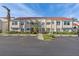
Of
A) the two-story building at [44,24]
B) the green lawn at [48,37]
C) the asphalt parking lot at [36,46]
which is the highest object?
the two-story building at [44,24]

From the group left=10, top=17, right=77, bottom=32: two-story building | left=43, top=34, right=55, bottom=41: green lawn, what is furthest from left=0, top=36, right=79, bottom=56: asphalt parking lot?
left=10, top=17, right=77, bottom=32: two-story building

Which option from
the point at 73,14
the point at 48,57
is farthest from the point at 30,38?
the point at 73,14

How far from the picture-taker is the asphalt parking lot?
4.30 meters

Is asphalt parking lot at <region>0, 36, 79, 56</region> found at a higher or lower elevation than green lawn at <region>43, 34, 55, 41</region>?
lower

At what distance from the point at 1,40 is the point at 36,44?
60 centimetres

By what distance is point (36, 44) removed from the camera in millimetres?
4496

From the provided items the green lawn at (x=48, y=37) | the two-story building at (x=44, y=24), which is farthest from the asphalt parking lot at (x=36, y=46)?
the two-story building at (x=44, y=24)

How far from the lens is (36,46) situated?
4.48 meters

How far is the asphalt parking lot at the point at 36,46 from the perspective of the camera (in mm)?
4301

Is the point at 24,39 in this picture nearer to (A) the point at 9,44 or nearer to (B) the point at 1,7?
(A) the point at 9,44

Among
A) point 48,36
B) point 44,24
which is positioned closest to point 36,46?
point 48,36

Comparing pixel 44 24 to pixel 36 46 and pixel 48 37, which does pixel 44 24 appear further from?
pixel 36 46

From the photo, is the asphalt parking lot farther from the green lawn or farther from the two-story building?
the two-story building

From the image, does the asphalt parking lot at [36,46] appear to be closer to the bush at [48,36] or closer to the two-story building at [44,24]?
the bush at [48,36]
